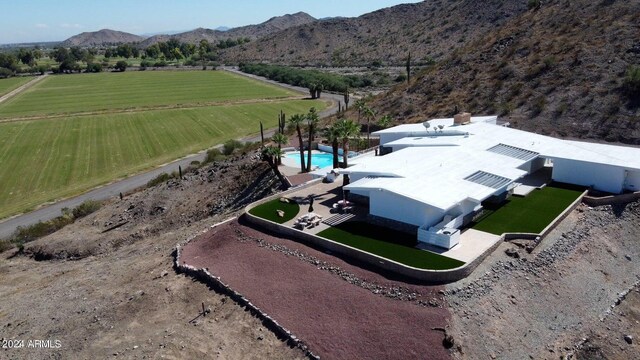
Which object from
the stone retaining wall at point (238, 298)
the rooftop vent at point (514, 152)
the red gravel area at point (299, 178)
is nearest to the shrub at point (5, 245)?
the stone retaining wall at point (238, 298)

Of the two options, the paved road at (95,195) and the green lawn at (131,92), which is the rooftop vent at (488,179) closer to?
the paved road at (95,195)

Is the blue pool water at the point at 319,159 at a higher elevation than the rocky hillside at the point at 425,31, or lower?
lower

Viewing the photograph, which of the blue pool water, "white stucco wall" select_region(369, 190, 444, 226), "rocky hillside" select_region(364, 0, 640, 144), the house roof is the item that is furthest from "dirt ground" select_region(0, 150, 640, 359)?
"rocky hillside" select_region(364, 0, 640, 144)

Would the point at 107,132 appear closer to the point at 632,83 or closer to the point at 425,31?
the point at 632,83

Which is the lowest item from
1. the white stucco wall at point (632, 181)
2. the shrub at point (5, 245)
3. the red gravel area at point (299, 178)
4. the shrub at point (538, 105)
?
the shrub at point (5, 245)

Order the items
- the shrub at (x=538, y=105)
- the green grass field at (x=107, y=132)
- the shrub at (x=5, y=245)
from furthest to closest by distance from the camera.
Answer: the green grass field at (x=107, y=132) < the shrub at (x=538, y=105) < the shrub at (x=5, y=245)

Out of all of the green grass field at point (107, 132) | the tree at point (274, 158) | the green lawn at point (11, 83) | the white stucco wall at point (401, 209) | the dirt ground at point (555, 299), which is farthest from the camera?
the green lawn at point (11, 83)
